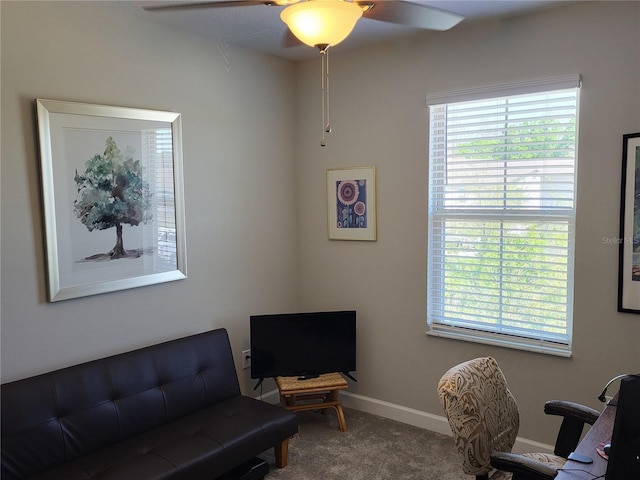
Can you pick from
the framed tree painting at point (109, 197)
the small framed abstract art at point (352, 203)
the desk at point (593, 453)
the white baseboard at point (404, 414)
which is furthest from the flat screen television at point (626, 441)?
the framed tree painting at point (109, 197)

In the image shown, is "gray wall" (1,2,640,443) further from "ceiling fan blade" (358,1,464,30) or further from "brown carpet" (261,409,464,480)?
"ceiling fan blade" (358,1,464,30)

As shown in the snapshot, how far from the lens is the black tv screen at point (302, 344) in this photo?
A: 130 inches

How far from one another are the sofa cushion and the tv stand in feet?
1.18

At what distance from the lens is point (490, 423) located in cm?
204

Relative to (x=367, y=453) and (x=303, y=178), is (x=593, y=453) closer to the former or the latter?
(x=367, y=453)

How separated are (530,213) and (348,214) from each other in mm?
1230

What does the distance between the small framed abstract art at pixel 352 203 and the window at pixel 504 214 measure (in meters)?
0.44

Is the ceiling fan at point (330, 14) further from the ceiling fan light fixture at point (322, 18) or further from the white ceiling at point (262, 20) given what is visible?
the white ceiling at point (262, 20)

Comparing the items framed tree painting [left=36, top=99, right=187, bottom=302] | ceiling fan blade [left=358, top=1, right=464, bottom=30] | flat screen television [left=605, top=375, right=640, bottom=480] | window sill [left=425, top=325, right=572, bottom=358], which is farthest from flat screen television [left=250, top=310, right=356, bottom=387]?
flat screen television [left=605, top=375, right=640, bottom=480]

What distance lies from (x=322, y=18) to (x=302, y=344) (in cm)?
223

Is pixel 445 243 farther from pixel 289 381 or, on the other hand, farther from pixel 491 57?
pixel 289 381

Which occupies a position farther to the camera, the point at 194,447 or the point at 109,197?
the point at 109,197

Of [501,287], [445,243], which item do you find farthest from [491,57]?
[501,287]

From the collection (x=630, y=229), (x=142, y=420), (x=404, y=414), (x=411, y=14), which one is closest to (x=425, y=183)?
(x=630, y=229)
